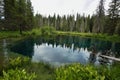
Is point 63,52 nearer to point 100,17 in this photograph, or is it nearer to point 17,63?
point 17,63

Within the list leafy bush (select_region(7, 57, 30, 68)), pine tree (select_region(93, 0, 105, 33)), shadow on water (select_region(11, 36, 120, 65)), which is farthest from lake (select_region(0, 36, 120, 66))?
pine tree (select_region(93, 0, 105, 33))

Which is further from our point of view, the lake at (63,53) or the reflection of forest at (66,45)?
the reflection of forest at (66,45)

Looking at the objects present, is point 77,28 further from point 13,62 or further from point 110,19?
point 13,62

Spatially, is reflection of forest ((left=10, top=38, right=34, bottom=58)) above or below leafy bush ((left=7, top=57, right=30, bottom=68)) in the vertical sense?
below

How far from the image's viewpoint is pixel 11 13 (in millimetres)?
54125

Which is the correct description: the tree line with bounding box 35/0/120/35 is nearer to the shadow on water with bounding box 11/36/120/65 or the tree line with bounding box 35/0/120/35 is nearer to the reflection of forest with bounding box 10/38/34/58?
the shadow on water with bounding box 11/36/120/65

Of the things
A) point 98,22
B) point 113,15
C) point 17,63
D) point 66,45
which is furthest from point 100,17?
point 17,63

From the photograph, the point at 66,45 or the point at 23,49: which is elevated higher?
the point at 23,49

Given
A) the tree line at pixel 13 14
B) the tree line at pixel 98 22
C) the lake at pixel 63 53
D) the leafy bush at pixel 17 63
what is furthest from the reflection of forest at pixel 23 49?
the tree line at pixel 98 22

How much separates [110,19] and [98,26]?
575 inches

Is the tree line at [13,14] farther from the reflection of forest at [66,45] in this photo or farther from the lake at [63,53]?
the lake at [63,53]

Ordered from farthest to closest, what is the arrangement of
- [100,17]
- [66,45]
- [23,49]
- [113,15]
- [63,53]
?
[100,17]
[113,15]
[66,45]
[23,49]
[63,53]

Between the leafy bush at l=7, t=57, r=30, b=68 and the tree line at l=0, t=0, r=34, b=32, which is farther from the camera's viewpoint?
the tree line at l=0, t=0, r=34, b=32

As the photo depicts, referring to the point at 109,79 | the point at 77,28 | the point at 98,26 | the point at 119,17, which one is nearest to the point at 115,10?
the point at 119,17
